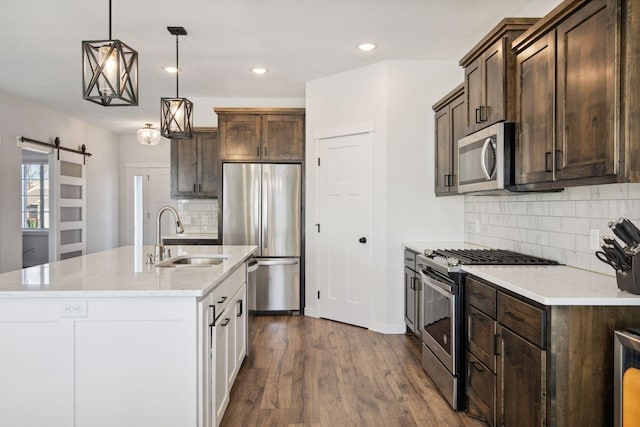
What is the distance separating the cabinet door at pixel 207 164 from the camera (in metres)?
5.92

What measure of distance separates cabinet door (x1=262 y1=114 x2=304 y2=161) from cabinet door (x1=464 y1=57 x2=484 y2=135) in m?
2.39

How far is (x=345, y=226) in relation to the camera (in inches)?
185

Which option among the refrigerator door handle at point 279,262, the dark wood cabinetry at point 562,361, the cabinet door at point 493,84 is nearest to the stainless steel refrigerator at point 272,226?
the refrigerator door handle at point 279,262

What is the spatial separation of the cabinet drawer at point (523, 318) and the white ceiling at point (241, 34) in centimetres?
218

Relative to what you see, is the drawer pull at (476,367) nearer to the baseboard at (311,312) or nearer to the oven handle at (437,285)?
the oven handle at (437,285)

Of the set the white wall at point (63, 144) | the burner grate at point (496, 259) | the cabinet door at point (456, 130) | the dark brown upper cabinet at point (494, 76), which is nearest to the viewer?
the dark brown upper cabinet at point (494, 76)

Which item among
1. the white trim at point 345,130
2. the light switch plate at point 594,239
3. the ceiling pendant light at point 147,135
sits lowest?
the light switch plate at point 594,239

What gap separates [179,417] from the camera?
191 cm

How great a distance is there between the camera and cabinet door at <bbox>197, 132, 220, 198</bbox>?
5918mm

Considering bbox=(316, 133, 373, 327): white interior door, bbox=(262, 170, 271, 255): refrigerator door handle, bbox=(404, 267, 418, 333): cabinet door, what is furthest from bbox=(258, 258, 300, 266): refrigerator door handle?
bbox=(404, 267, 418, 333): cabinet door

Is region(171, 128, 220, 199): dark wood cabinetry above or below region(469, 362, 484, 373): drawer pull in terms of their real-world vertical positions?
above

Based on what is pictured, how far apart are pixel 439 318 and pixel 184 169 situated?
421 cm

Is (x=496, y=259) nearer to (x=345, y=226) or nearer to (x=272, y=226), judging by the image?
(x=345, y=226)

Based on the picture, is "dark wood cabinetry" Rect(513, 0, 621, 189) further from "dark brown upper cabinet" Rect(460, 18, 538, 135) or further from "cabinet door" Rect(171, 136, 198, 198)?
"cabinet door" Rect(171, 136, 198, 198)
